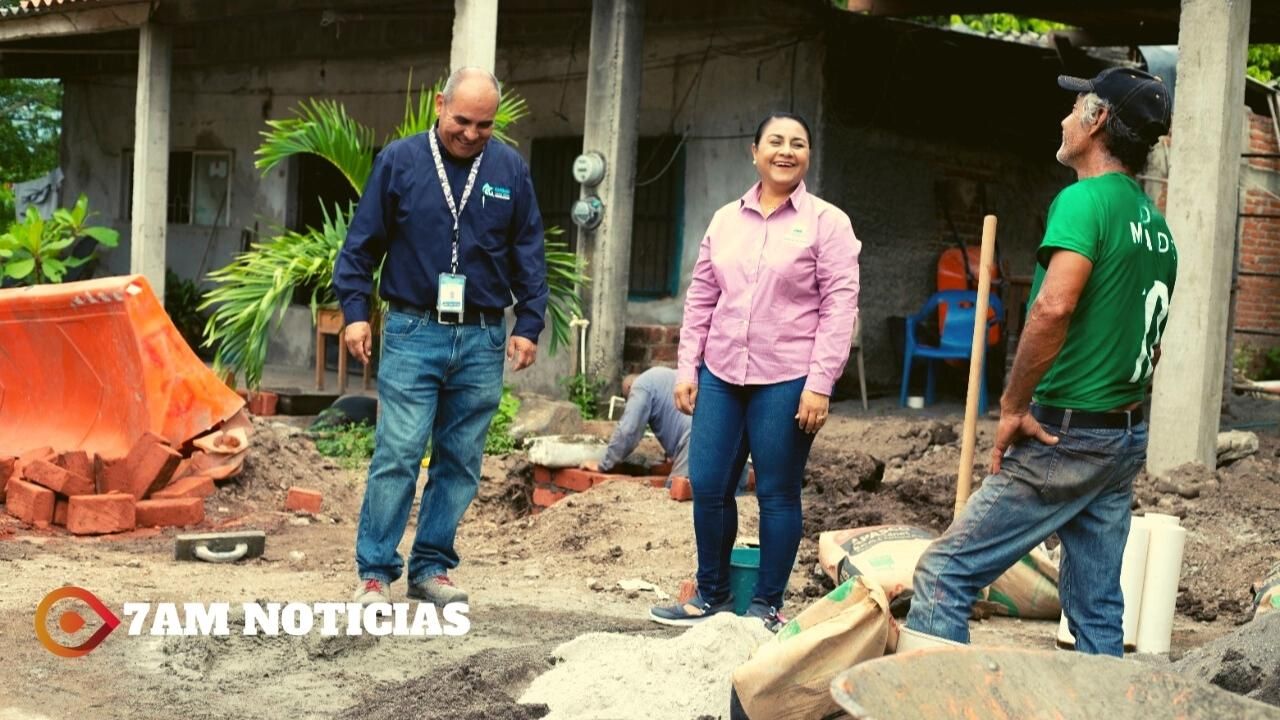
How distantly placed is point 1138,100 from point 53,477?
5.61m

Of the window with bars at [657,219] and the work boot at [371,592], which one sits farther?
the window with bars at [657,219]

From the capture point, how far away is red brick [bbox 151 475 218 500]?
7.77m

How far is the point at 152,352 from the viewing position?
311 inches

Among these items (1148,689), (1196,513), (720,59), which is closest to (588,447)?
(1196,513)

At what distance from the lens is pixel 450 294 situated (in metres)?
5.23

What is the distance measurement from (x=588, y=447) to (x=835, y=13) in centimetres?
460

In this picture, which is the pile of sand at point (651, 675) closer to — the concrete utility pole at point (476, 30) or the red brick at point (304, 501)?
the red brick at point (304, 501)

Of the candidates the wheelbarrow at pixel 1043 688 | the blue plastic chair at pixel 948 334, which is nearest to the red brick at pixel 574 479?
the blue plastic chair at pixel 948 334

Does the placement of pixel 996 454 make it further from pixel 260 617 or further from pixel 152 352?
pixel 152 352

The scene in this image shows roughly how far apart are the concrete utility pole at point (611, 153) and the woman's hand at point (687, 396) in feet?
17.7

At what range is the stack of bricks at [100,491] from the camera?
7309 mm

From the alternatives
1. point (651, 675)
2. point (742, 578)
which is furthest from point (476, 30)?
point (651, 675)

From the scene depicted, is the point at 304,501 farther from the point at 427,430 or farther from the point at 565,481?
the point at 427,430

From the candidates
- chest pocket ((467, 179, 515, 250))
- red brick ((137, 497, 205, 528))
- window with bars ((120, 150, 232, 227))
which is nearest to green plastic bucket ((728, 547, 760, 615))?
chest pocket ((467, 179, 515, 250))
